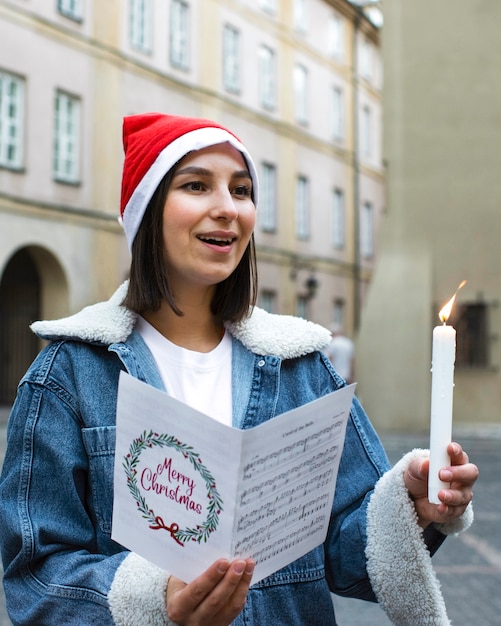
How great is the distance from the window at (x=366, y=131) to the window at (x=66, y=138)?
1368cm

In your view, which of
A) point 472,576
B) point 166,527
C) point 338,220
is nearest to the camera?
point 166,527

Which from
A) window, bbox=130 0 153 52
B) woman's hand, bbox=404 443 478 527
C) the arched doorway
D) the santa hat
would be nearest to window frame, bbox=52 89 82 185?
the arched doorway

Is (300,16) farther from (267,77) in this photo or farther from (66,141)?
(66,141)

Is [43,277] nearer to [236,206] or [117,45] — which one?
[117,45]

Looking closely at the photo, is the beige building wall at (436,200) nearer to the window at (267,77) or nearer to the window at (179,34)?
the window at (179,34)

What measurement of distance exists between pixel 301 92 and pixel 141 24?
766 centimetres

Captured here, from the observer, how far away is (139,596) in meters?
1.65

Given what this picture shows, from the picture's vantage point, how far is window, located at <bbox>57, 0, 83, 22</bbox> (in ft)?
60.1

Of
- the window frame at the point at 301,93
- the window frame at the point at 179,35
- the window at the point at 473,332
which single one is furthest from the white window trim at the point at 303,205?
the window at the point at 473,332

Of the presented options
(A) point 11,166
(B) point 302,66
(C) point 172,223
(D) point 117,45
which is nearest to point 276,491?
(C) point 172,223

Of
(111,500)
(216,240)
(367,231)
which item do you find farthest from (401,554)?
(367,231)

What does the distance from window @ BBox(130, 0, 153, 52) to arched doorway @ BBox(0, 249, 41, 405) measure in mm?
4701

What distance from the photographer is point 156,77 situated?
68.2 feet

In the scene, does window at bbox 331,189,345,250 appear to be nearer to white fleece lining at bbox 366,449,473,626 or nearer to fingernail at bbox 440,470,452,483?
white fleece lining at bbox 366,449,473,626
